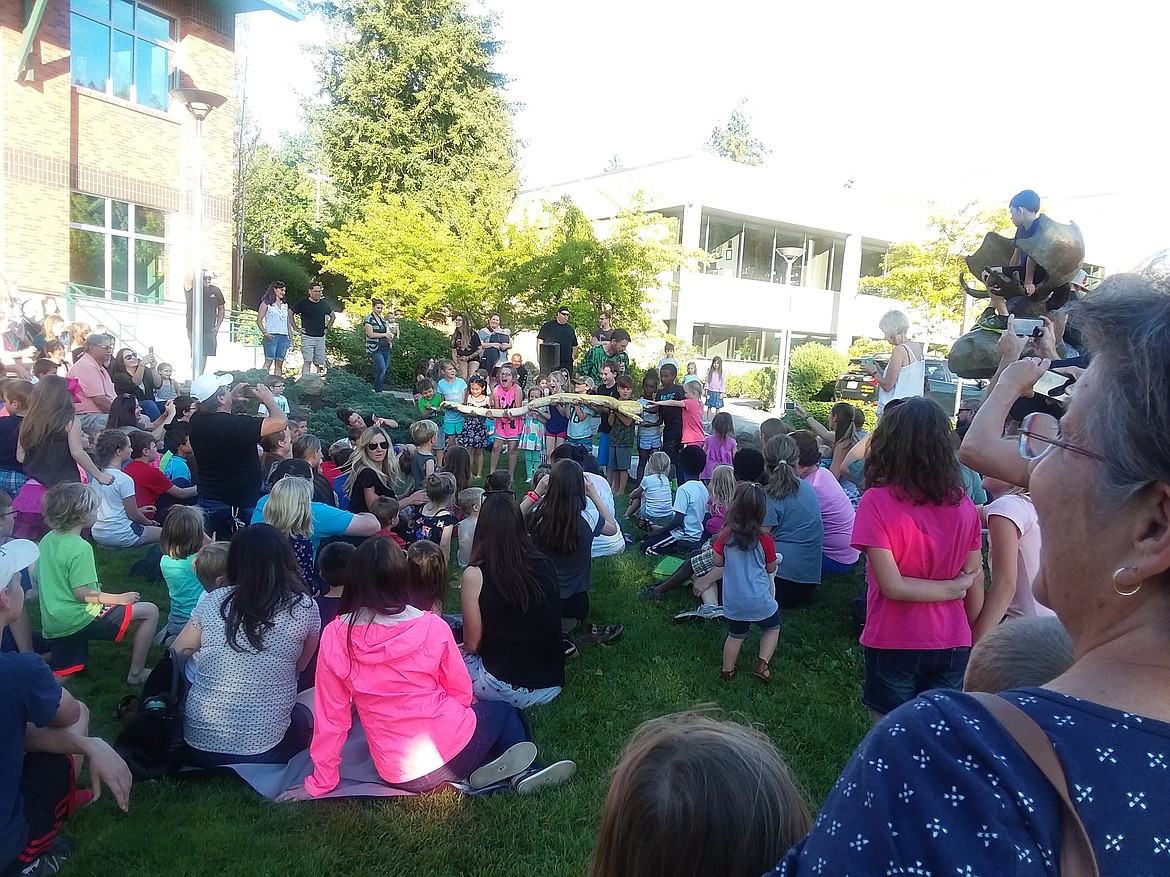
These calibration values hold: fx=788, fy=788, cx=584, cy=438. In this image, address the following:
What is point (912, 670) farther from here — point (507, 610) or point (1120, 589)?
point (1120, 589)

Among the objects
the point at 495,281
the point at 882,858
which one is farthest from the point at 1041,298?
the point at 495,281

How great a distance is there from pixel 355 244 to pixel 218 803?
2310 cm

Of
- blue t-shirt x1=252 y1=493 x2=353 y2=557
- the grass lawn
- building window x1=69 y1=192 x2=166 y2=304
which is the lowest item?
the grass lawn

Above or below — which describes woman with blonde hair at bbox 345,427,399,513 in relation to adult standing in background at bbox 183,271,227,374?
below

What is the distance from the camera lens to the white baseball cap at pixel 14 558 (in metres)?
3.41

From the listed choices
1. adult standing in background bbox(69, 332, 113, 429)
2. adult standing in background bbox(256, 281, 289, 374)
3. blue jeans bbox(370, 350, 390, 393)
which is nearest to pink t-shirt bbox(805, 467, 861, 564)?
adult standing in background bbox(69, 332, 113, 429)

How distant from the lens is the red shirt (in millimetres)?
7488

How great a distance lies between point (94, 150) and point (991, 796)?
21394mm

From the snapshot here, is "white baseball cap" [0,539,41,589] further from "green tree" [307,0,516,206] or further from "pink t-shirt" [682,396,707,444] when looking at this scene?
"green tree" [307,0,516,206]

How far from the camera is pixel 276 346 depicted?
15.1 meters

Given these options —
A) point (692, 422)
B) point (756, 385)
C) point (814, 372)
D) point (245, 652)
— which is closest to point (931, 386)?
point (814, 372)

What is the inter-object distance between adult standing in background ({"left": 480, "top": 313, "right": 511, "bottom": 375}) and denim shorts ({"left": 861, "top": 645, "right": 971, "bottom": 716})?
13212mm

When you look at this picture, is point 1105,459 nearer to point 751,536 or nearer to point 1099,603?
point 1099,603

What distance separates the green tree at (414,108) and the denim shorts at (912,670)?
100 ft
